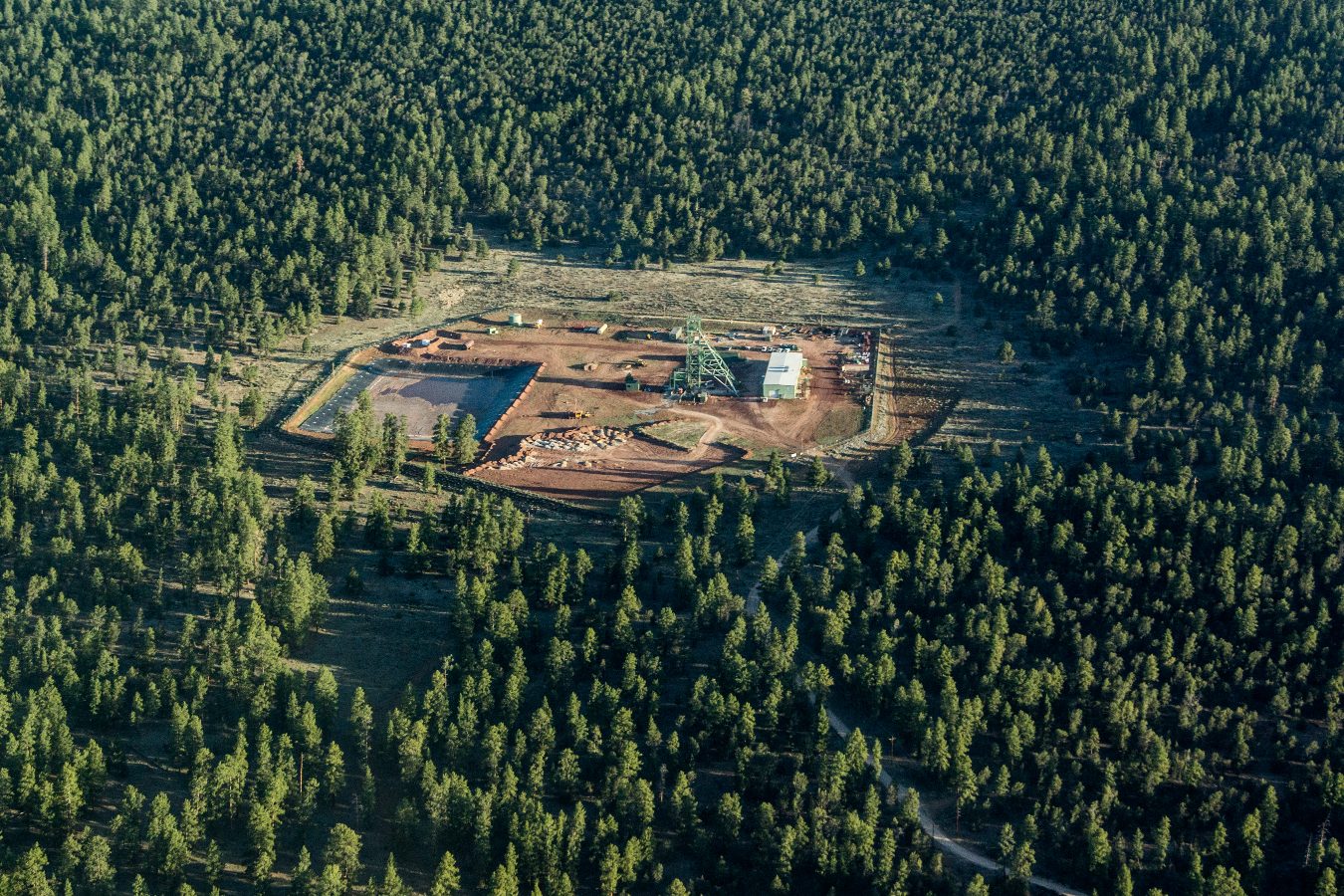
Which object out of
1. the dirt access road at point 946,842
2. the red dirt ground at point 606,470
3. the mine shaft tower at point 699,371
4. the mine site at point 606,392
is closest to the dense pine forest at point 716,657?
the dirt access road at point 946,842

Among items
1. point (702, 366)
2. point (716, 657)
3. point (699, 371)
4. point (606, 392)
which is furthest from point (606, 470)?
point (716, 657)

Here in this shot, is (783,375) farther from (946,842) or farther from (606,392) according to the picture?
(946,842)

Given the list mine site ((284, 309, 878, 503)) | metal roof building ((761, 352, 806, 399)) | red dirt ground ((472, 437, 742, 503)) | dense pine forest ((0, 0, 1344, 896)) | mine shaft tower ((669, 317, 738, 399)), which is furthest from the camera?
mine shaft tower ((669, 317, 738, 399))

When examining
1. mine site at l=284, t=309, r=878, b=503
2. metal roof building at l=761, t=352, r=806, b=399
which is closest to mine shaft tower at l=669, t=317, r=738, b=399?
mine site at l=284, t=309, r=878, b=503

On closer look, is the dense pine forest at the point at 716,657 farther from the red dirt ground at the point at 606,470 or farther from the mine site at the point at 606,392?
the mine site at the point at 606,392

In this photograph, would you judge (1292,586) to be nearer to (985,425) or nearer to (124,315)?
(985,425)

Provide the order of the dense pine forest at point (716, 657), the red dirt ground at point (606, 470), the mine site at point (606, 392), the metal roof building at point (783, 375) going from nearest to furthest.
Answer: the dense pine forest at point (716, 657)
the red dirt ground at point (606, 470)
the mine site at point (606, 392)
the metal roof building at point (783, 375)

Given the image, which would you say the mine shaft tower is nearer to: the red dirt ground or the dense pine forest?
the red dirt ground
